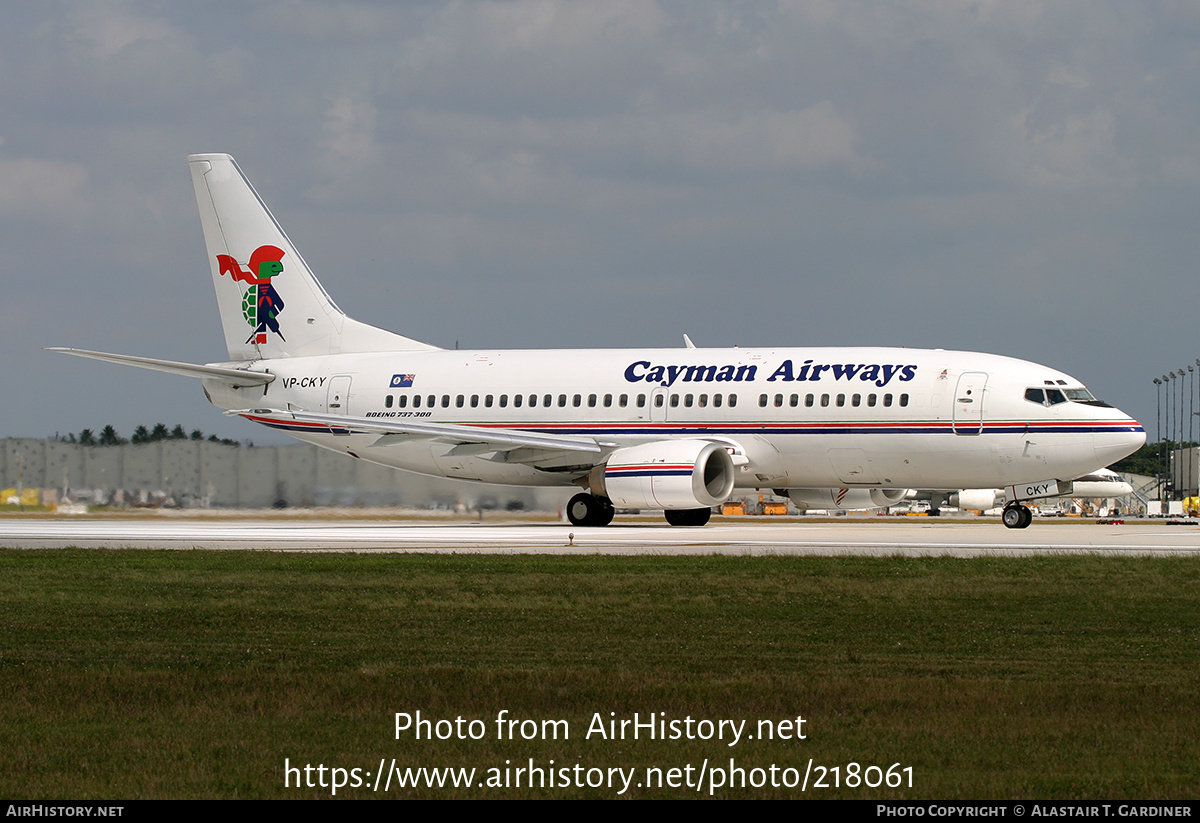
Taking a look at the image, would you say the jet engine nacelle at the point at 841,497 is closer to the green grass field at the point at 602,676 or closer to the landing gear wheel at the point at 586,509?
the landing gear wheel at the point at 586,509

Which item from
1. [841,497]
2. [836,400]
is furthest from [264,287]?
[841,497]

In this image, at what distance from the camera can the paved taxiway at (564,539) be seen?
84.7ft

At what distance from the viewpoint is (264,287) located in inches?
1658

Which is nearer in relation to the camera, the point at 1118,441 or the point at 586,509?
the point at 1118,441

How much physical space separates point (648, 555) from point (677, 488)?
9215 mm

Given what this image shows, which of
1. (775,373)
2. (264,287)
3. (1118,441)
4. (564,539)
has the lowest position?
(564,539)

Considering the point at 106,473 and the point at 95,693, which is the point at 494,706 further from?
the point at 106,473

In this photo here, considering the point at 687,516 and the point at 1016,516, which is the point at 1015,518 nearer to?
the point at 1016,516

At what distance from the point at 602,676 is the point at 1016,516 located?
26098 mm

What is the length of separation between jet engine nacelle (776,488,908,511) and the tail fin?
477 inches

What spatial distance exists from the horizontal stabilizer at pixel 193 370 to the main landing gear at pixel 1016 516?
2068 centimetres

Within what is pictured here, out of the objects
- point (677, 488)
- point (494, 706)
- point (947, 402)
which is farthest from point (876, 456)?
point (494, 706)

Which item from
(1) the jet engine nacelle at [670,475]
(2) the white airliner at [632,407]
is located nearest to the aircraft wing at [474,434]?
(2) the white airliner at [632,407]

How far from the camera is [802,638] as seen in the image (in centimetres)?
1379
